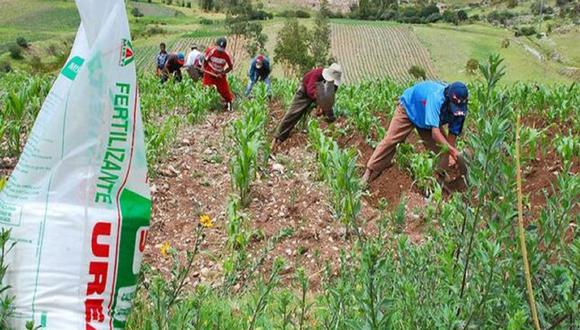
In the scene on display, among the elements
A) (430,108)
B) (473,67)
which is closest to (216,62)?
(473,67)

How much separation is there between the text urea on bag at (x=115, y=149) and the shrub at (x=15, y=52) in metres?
56.6

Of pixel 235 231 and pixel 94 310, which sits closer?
pixel 94 310

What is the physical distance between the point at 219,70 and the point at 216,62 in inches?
5.5

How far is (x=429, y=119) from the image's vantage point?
5453mm

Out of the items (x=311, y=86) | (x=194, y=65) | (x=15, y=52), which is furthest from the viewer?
(x=15, y=52)

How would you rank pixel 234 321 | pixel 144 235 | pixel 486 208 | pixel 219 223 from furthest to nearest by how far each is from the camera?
pixel 219 223 < pixel 234 321 < pixel 144 235 < pixel 486 208

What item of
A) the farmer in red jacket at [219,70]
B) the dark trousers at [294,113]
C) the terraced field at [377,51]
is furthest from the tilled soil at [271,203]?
the terraced field at [377,51]

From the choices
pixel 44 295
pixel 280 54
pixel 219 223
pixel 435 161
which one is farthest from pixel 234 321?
pixel 280 54

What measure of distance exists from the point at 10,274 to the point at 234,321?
0.96 metres

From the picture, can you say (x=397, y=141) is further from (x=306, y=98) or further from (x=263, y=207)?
(x=306, y=98)

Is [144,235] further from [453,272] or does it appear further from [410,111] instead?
[410,111]

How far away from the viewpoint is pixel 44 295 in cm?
231

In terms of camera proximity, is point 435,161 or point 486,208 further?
point 435,161

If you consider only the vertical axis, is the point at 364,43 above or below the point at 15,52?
above
